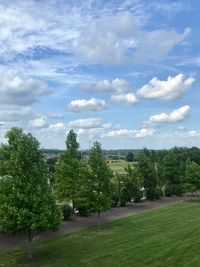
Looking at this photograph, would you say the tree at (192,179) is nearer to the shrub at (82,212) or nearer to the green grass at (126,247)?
the green grass at (126,247)

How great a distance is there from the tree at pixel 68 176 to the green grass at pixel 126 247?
5833mm

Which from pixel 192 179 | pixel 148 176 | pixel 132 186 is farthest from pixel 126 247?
pixel 192 179

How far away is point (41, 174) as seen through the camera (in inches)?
1047

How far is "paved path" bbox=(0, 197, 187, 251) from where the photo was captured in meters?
31.2

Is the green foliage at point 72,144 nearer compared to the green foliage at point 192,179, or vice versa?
the green foliage at point 72,144

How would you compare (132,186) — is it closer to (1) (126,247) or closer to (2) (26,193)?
(1) (126,247)

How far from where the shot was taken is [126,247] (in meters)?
29.1

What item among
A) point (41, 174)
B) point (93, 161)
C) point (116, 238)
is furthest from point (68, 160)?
point (41, 174)

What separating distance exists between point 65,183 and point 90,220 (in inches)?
178

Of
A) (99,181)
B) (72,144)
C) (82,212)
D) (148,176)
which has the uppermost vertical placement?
(72,144)

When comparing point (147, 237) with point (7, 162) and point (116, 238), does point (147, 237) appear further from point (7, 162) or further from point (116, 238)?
point (7, 162)

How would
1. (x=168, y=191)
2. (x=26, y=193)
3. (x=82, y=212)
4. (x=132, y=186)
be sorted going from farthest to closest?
(x=168, y=191) < (x=132, y=186) < (x=82, y=212) < (x=26, y=193)

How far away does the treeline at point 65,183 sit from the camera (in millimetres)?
25531

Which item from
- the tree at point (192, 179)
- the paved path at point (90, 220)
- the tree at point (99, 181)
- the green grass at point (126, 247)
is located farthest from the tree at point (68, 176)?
the tree at point (192, 179)
